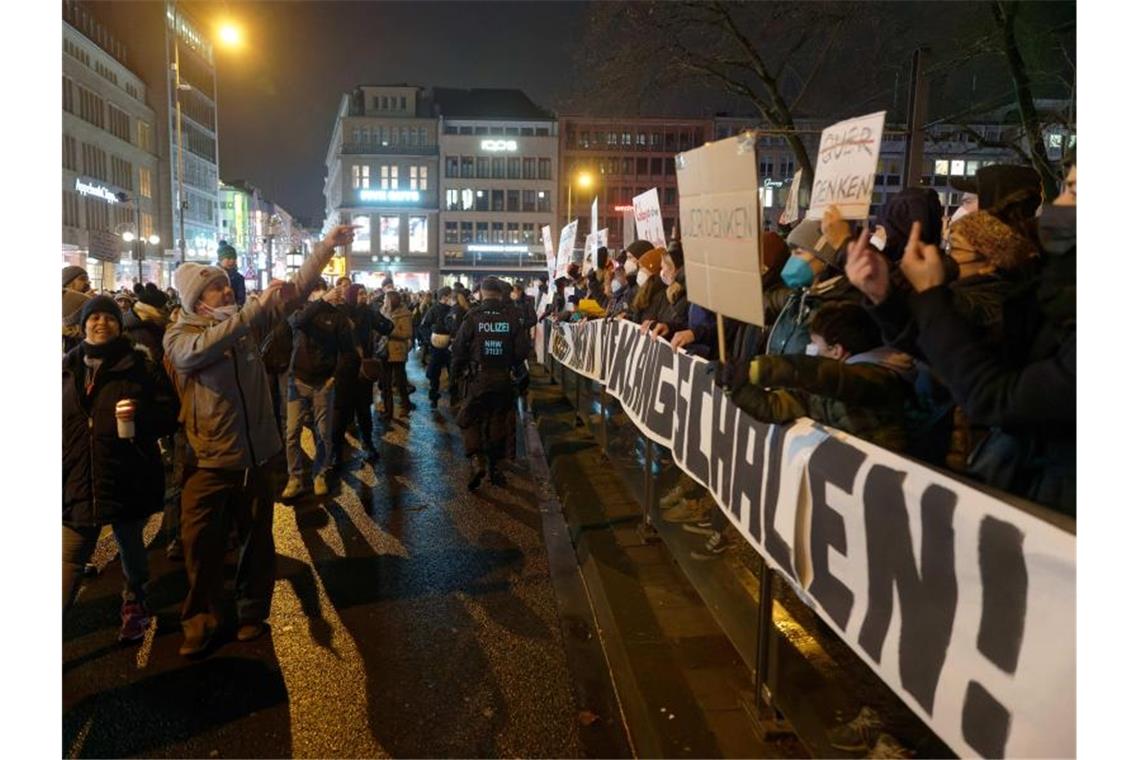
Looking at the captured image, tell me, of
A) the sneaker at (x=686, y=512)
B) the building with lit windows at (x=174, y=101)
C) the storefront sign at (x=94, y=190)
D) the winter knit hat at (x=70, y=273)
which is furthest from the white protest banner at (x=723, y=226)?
the building with lit windows at (x=174, y=101)

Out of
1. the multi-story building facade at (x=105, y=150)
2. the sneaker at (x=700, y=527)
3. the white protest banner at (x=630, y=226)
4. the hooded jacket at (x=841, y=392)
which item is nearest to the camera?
the hooded jacket at (x=841, y=392)

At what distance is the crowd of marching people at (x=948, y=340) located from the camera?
2443mm

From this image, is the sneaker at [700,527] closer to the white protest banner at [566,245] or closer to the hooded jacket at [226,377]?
the hooded jacket at [226,377]

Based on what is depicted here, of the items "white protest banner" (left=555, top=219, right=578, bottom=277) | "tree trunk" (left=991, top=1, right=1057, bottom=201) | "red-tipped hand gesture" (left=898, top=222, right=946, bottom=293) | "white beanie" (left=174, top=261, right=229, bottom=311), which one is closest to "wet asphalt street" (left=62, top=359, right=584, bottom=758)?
"white beanie" (left=174, top=261, right=229, bottom=311)

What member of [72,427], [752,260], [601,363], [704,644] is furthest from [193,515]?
[601,363]

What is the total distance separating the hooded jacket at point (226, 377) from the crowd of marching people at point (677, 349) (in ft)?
0.04

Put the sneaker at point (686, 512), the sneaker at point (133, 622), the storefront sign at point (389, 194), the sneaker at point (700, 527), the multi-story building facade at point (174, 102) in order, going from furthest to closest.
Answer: the storefront sign at point (389, 194) < the multi-story building facade at point (174, 102) < the sneaker at point (686, 512) < the sneaker at point (700, 527) < the sneaker at point (133, 622)

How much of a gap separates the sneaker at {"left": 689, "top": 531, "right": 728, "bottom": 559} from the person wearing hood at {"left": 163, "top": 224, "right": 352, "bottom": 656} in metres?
2.67

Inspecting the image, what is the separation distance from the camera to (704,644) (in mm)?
4617

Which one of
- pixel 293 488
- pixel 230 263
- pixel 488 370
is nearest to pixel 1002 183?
pixel 488 370

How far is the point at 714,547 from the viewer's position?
5410 millimetres

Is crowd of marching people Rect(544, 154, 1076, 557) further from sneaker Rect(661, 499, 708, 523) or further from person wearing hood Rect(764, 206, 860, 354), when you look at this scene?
sneaker Rect(661, 499, 708, 523)

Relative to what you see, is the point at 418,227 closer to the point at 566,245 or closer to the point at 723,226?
the point at 566,245

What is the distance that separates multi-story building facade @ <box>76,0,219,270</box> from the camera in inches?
2739
